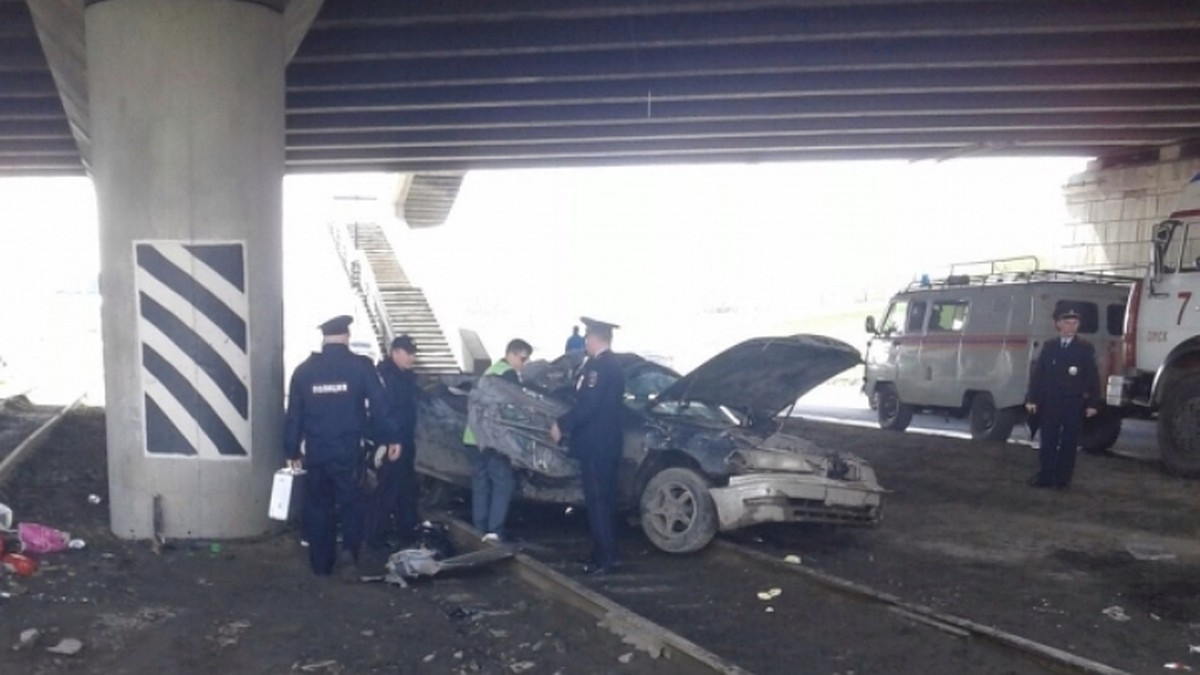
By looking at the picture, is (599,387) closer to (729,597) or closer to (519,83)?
(729,597)

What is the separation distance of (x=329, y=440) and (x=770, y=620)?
10.5 feet

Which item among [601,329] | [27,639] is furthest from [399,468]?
[27,639]

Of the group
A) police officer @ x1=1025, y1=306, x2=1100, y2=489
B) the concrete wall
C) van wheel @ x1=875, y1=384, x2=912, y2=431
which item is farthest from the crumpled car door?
the concrete wall

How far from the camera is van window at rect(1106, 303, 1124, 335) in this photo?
1495cm

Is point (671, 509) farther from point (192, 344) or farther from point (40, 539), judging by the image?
point (40, 539)

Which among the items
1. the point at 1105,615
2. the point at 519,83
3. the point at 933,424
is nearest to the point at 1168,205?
the point at 933,424

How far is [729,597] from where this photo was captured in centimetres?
738

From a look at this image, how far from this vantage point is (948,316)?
16188 mm

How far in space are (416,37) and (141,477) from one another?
24.4ft

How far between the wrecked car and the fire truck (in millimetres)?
5151

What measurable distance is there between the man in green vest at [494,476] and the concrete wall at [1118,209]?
15126 millimetres

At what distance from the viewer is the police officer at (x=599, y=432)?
789 centimetres

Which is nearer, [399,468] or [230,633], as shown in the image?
[230,633]

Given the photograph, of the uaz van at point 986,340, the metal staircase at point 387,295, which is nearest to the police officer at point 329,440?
the uaz van at point 986,340
